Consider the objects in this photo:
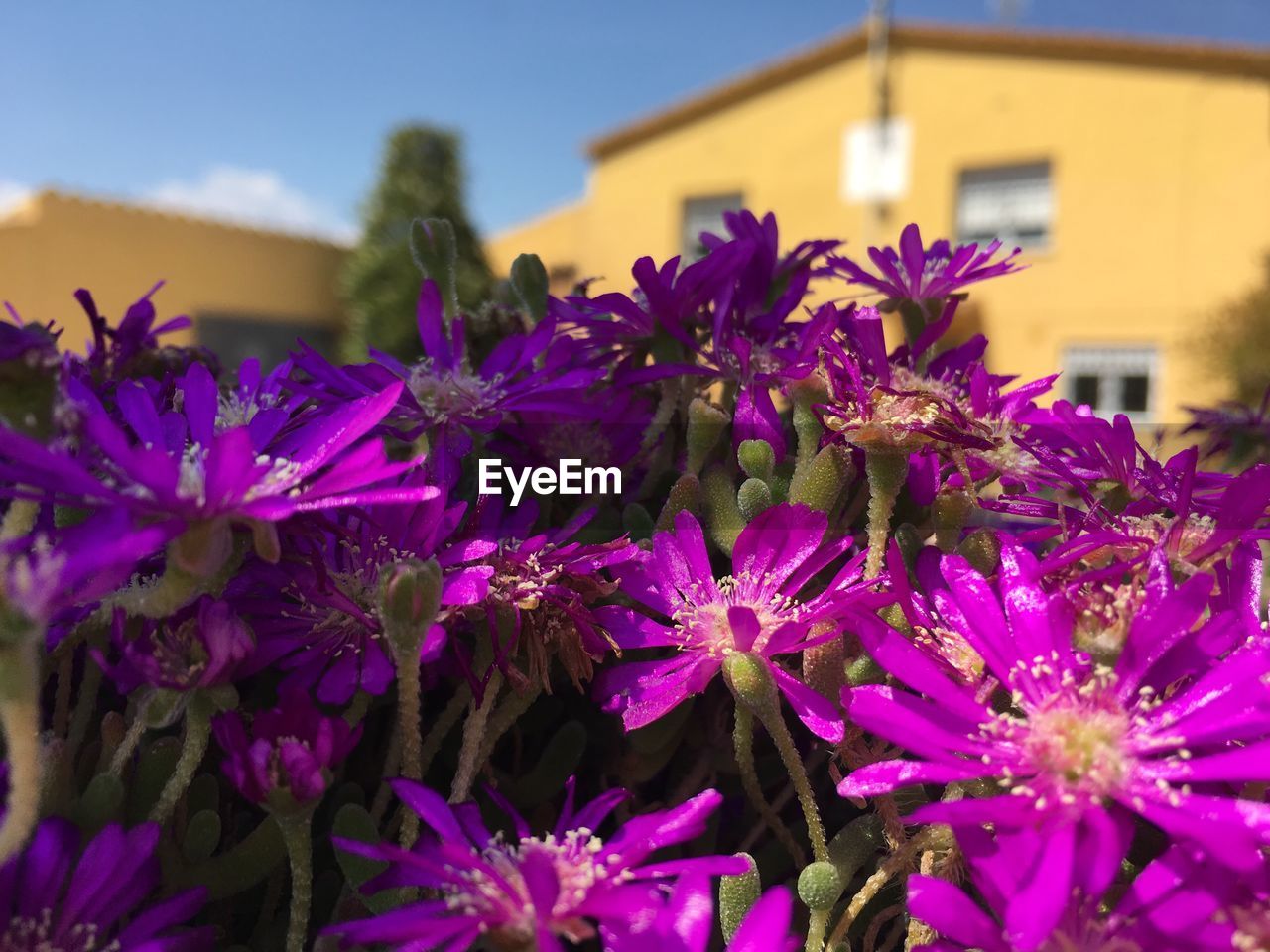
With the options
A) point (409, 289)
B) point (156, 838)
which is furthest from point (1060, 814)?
point (409, 289)

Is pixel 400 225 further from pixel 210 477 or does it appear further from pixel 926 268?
pixel 210 477

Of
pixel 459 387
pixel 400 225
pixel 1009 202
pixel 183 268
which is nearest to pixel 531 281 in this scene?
pixel 459 387

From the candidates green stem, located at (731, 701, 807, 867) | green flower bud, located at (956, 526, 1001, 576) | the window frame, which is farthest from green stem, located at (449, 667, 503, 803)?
the window frame

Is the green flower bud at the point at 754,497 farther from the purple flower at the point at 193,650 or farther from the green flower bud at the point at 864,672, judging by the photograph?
the purple flower at the point at 193,650

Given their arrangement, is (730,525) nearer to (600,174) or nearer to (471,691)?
(471,691)

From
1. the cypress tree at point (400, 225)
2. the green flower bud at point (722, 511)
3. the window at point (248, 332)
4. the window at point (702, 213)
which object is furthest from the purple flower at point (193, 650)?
the window at point (248, 332)

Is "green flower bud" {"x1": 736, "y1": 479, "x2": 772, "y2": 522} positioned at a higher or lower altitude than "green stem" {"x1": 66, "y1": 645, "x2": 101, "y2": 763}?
higher

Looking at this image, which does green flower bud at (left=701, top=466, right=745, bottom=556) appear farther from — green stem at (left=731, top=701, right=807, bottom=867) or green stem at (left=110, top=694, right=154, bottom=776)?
green stem at (left=110, top=694, right=154, bottom=776)
